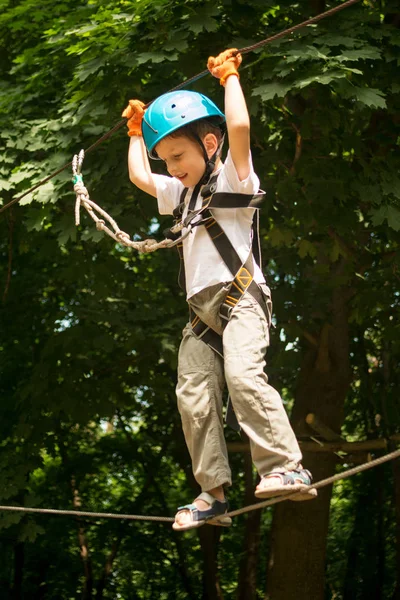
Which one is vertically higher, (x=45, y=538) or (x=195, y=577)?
(x=45, y=538)

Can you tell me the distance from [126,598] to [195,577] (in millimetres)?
877

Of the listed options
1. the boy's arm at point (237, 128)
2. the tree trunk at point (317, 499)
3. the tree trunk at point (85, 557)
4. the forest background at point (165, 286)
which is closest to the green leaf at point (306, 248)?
the forest background at point (165, 286)

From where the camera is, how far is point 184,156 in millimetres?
3244

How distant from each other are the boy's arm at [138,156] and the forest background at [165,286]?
6.18ft

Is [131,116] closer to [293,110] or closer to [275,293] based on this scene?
[293,110]

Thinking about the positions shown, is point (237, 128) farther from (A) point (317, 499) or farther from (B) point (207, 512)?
(A) point (317, 499)

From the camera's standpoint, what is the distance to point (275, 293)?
7473 mm

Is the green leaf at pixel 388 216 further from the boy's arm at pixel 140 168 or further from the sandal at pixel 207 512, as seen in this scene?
the sandal at pixel 207 512

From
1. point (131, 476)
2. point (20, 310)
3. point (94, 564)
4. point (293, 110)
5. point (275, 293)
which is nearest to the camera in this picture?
point (293, 110)

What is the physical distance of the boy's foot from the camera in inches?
115

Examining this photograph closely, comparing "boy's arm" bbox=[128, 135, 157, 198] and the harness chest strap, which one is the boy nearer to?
the harness chest strap

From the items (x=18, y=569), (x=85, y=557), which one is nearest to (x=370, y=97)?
(x=18, y=569)

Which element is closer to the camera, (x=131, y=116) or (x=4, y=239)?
(x=131, y=116)

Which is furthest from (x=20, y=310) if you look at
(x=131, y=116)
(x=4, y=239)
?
(x=131, y=116)
